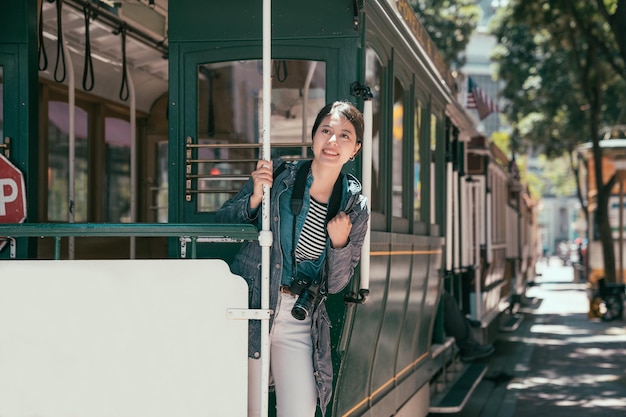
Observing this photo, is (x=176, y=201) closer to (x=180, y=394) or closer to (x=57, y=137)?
(x=180, y=394)

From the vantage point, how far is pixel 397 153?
639 centimetres

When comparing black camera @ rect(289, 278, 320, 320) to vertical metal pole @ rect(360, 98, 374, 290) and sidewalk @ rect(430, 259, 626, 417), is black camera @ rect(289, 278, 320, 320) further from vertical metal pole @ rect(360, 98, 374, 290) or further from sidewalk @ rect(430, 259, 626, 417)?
sidewalk @ rect(430, 259, 626, 417)

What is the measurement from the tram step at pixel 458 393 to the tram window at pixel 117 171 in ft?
9.57

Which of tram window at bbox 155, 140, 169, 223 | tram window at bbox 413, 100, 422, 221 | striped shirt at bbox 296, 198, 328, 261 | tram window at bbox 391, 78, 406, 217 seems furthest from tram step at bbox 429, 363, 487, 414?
striped shirt at bbox 296, 198, 328, 261

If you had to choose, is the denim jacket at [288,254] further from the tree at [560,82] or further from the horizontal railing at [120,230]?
the tree at [560,82]

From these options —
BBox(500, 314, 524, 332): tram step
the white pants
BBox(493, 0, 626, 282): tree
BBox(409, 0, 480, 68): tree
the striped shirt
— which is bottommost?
BBox(500, 314, 524, 332): tram step

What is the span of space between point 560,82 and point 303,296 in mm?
23265

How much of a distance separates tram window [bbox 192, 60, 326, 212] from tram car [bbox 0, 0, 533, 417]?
0.05ft

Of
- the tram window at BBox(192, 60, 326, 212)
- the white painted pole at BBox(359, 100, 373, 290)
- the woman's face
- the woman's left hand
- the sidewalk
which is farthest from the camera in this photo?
the sidewalk

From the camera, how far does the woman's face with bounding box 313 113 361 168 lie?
13.5ft

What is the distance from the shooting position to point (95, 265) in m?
3.90

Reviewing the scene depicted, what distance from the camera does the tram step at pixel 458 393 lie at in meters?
8.17

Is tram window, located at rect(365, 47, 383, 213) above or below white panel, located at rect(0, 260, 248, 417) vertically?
above

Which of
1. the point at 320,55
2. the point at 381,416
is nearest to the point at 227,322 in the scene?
the point at 320,55
